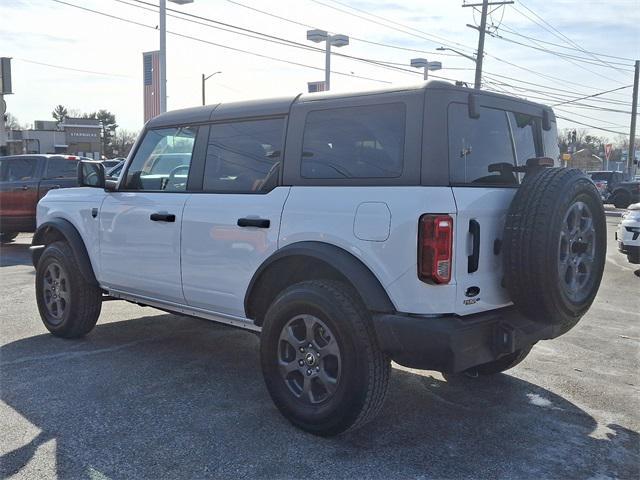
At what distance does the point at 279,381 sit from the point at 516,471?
1434mm

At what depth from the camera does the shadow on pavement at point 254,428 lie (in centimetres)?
321

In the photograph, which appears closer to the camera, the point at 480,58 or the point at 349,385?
the point at 349,385

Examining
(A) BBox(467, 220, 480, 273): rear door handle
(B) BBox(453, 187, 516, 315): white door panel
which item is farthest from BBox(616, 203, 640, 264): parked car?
(A) BBox(467, 220, 480, 273): rear door handle

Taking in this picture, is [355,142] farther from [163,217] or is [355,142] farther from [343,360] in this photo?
[163,217]

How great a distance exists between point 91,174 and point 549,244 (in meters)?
3.83

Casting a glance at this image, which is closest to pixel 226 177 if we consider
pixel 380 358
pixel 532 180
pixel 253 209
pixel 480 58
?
pixel 253 209

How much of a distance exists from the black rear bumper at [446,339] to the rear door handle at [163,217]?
6.27 ft

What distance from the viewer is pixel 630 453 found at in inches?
134

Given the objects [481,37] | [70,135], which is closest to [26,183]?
[481,37]

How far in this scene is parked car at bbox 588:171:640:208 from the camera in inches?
1102

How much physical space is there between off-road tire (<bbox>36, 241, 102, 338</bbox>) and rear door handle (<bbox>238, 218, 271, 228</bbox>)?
216 cm

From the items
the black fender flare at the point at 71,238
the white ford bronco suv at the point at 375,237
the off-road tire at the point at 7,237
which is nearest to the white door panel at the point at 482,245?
the white ford bronco suv at the point at 375,237

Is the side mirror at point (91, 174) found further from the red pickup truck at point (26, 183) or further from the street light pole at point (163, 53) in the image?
the street light pole at point (163, 53)

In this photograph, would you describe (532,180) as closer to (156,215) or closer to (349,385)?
(349,385)
